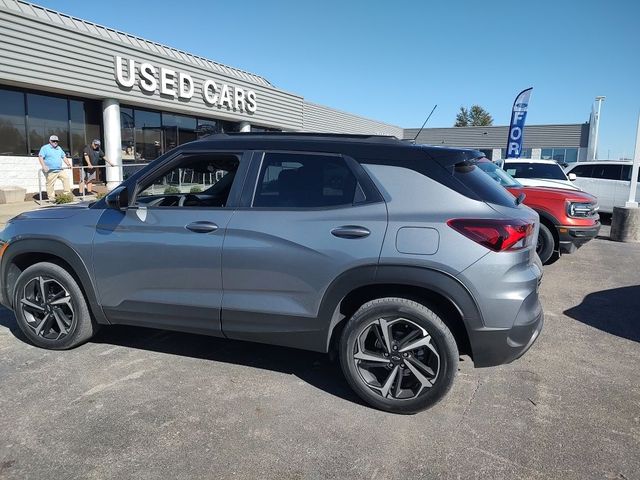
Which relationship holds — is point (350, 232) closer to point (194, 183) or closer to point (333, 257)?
point (333, 257)

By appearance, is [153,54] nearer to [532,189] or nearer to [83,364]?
[532,189]

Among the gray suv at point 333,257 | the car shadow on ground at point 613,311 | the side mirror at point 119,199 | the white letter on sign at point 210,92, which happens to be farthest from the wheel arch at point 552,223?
the white letter on sign at point 210,92

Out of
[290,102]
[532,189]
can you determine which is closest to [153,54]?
[290,102]

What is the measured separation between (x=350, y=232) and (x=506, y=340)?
1160 mm

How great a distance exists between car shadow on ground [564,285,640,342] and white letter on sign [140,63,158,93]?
577 inches

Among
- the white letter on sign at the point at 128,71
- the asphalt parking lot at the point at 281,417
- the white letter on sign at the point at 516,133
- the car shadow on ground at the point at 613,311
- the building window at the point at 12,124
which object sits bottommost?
the asphalt parking lot at the point at 281,417

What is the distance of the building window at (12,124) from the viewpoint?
12.8 m

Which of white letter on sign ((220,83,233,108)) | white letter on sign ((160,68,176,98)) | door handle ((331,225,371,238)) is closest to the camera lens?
door handle ((331,225,371,238))

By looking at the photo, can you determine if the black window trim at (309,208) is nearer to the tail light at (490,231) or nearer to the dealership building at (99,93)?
the tail light at (490,231)

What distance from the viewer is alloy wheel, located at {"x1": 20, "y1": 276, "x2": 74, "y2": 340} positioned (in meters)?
3.95

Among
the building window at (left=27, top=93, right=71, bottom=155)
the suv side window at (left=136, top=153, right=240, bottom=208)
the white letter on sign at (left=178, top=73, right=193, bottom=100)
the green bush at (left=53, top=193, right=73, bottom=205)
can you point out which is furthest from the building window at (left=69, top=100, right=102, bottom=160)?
the suv side window at (left=136, top=153, right=240, bottom=208)

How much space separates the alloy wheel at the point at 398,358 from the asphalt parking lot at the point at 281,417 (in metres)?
0.19

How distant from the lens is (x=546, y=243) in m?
7.43

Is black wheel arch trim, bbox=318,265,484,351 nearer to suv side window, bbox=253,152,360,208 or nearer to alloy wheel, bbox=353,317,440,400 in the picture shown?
alloy wheel, bbox=353,317,440,400
